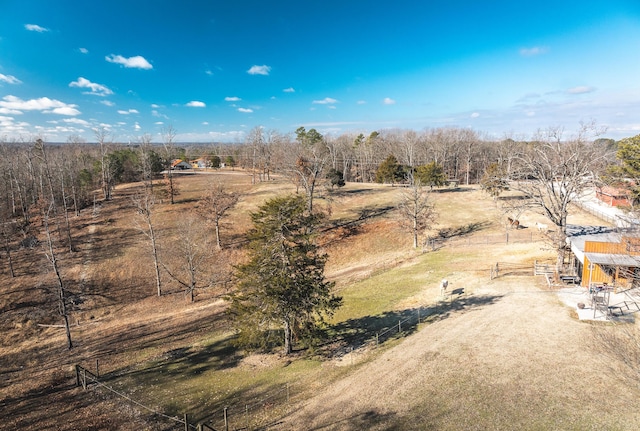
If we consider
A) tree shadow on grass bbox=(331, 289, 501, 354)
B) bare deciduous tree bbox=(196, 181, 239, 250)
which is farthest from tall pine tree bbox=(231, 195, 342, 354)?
bare deciduous tree bbox=(196, 181, 239, 250)

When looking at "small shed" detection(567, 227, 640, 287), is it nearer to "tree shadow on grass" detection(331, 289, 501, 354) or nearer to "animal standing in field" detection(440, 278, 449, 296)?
"tree shadow on grass" detection(331, 289, 501, 354)

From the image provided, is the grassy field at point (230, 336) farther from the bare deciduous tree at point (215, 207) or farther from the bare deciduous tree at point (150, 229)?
the bare deciduous tree at point (215, 207)

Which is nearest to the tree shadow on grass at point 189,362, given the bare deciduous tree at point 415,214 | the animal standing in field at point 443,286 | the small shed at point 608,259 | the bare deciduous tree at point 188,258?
the bare deciduous tree at point 188,258

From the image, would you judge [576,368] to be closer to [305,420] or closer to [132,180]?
[305,420]

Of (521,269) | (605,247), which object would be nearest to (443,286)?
(521,269)

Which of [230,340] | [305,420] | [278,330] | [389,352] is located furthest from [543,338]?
[230,340]

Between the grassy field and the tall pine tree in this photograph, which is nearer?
the grassy field

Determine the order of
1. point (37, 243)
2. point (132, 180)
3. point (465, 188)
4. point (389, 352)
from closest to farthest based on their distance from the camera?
point (389, 352) → point (37, 243) → point (465, 188) → point (132, 180)
